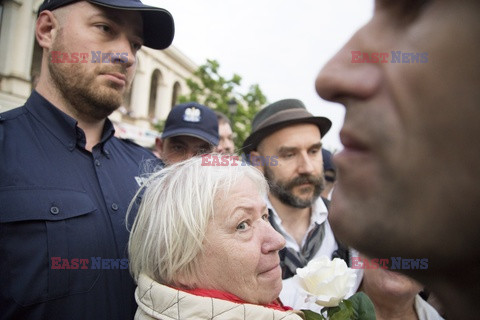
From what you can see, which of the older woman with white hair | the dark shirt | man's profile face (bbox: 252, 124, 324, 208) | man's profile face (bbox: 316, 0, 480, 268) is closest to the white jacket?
the older woman with white hair

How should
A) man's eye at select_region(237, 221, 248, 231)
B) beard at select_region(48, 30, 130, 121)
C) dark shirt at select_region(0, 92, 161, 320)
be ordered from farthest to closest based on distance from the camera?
beard at select_region(48, 30, 130, 121) → man's eye at select_region(237, 221, 248, 231) → dark shirt at select_region(0, 92, 161, 320)

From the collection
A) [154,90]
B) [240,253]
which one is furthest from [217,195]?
[154,90]

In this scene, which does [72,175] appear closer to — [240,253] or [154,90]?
[240,253]

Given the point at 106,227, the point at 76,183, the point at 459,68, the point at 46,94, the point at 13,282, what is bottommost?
the point at 13,282

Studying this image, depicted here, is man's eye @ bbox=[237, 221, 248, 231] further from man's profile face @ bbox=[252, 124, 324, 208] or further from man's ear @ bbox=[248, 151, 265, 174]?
man's ear @ bbox=[248, 151, 265, 174]

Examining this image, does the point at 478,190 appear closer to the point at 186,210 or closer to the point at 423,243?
the point at 423,243

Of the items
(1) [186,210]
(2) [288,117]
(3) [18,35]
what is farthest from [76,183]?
(3) [18,35]

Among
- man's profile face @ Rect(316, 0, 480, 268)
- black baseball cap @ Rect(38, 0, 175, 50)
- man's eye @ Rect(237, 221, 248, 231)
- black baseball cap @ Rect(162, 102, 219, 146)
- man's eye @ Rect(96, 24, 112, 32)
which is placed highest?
black baseball cap @ Rect(38, 0, 175, 50)

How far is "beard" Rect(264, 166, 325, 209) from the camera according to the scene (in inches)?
116

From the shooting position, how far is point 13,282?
1374mm

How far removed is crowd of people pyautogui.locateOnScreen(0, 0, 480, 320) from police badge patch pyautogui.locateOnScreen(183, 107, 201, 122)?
3.56 feet

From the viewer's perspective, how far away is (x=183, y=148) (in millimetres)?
3545

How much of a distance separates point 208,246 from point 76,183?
0.74 m

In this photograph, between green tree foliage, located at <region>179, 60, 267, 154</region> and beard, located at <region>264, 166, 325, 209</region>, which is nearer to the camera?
beard, located at <region>264, 166, 325, 209</region>
